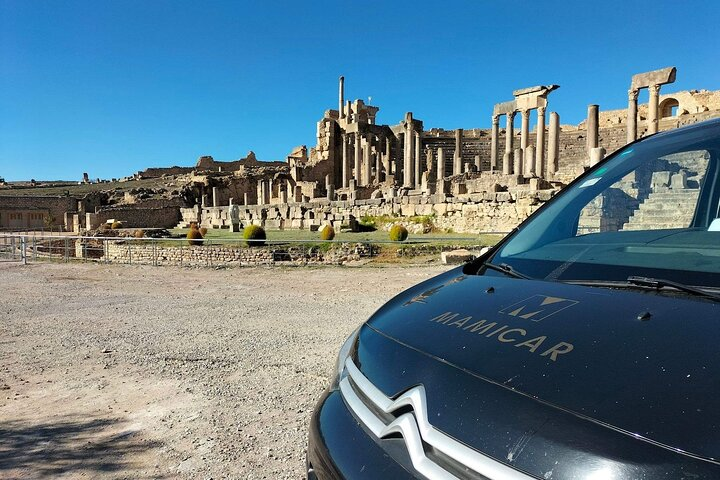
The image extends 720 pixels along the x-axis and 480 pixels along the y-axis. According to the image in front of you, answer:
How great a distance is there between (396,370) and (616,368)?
0.67 metres

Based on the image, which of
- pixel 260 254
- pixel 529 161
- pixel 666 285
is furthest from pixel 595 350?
pixel 529 161

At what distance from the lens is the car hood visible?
1031mm

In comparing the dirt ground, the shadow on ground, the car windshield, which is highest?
the car windshield

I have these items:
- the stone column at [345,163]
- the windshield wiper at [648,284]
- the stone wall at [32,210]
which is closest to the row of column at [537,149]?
the stone column at [345,163]

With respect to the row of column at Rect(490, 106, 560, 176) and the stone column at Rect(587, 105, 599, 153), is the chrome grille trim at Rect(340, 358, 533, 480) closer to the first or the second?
the stone column at Rect(587, 105, 599, 153)

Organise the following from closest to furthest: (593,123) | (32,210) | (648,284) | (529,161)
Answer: (648,284)
(593,123)
(529,161)
(32,210)

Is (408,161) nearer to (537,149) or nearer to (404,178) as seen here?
(404,178)

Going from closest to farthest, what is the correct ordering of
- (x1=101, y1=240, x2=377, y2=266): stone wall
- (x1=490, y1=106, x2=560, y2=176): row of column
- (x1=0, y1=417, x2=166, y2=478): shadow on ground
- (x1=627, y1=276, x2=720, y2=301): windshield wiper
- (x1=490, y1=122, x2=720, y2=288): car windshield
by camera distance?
1. (x1=627, y1=276, x2=720, y2=301): windshield wiper
2. (x1=490, y1=122, x2=720, y2=288): car windshield
3. (x1=0, y1=417, x2=166, y2=478): shadow on ground
4. (x1=101, y1=240, x2=377, y2=266): stone wall
5. (x1=490, y1=106, x2=560, y2=176): row of column

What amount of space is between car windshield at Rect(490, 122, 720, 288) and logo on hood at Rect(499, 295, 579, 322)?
0.28 metres

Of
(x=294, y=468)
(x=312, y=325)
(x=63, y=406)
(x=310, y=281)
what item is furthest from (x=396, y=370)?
(x=310, y=281)

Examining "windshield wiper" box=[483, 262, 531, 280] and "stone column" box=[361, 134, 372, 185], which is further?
"stone column" box=[361, 134, 372, 185]

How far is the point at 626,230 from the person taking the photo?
9.15ft

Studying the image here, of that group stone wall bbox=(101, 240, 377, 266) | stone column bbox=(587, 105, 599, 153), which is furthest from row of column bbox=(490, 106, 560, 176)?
stone wall bbox=(101, 240, 377, 266)

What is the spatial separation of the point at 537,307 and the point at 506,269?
2.03ft
